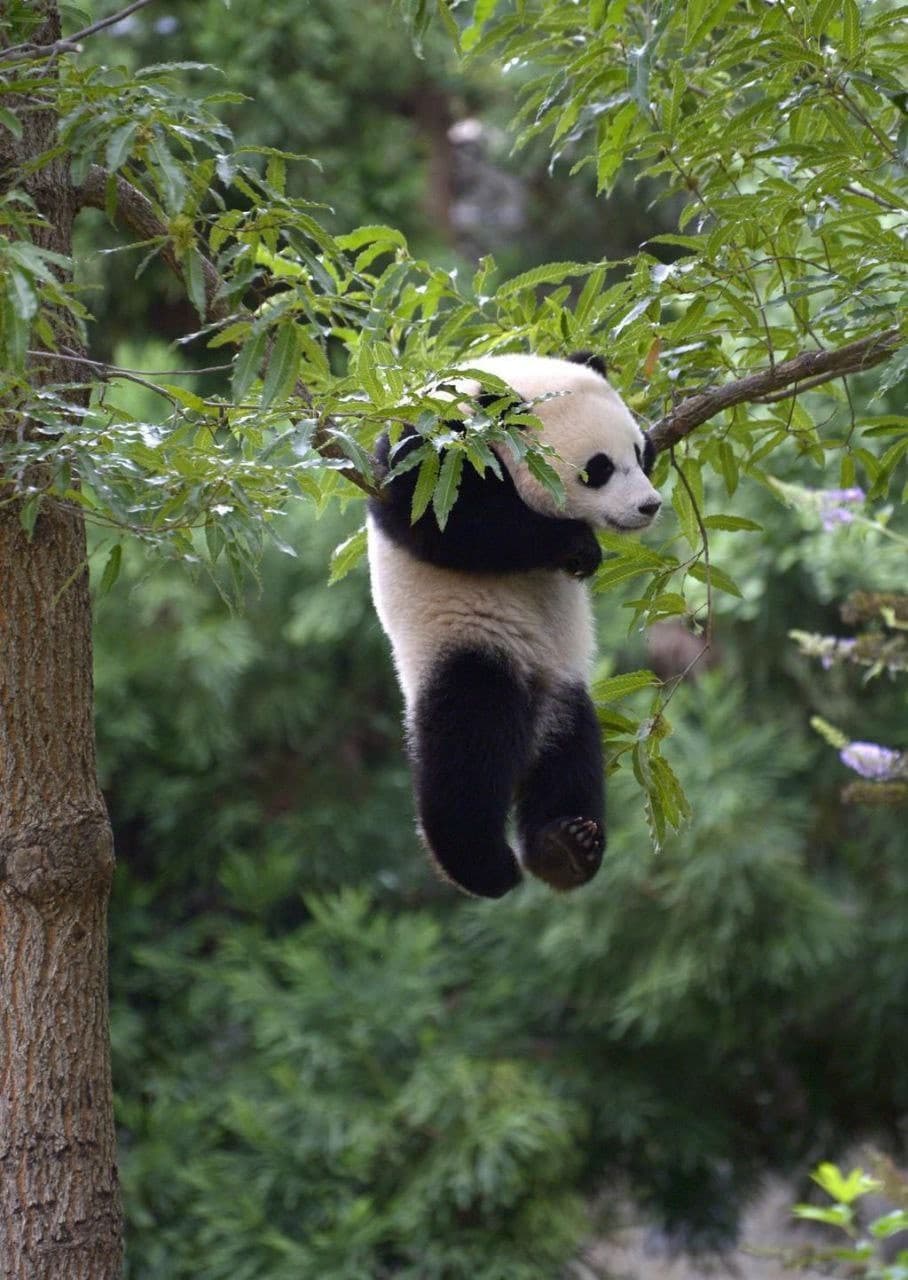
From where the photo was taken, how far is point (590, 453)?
2.33m

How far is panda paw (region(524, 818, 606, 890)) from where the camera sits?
234 centimetres

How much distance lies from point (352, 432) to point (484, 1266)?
12.2 feet

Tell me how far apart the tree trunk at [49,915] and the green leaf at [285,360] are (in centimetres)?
38

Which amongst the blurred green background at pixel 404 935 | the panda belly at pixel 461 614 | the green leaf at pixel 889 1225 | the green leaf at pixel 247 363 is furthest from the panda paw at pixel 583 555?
the blurred green background at pixel 404 935

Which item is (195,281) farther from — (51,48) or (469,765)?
(469,765)

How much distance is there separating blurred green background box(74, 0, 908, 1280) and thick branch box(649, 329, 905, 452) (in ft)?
7.28

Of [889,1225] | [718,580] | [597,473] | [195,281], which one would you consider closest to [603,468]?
[597,473]

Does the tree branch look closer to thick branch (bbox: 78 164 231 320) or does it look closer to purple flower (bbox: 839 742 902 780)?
thick branch (bbox: 78 164 231 320)

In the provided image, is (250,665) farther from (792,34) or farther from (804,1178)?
(792,34)

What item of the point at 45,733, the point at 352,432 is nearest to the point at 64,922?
the point at 45,733

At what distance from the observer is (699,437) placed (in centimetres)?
276

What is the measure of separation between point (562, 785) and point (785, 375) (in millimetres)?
734

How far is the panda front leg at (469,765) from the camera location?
2.34 metres

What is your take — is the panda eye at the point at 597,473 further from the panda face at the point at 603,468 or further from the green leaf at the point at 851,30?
the green leaf at the point at 851,30
